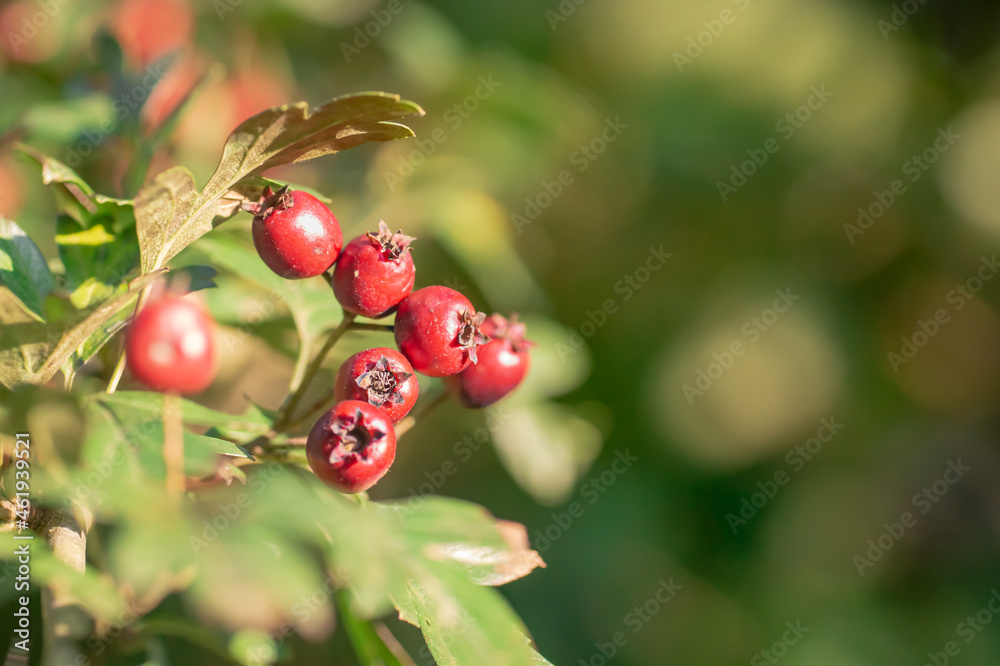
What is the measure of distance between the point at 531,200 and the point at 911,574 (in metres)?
1.74

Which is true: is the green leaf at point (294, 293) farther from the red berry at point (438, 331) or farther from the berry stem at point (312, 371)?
the red berry at point (438, 331)

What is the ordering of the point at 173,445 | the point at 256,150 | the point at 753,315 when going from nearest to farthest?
the point at 173,445
the point at 256,150
the point at 753,315

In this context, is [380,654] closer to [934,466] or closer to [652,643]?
[652,643]

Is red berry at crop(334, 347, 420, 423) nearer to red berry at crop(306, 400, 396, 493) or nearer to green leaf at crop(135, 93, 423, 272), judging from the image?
red berry at crop(306, 400, 396, 493)

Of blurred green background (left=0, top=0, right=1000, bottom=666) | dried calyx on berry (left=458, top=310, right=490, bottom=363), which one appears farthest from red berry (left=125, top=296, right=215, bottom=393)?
blurred green background (left=0, top=0, right=1000, bottom=666)

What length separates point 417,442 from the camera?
2.46 m

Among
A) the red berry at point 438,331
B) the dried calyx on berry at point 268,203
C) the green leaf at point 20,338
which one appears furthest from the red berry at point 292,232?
the green leaf at point 20,338

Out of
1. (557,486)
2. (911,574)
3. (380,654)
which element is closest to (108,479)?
(380,654)

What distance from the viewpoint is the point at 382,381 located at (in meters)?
0.73

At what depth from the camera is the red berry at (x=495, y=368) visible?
0.88m

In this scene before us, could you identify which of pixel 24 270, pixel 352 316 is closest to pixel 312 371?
pixel 352 316

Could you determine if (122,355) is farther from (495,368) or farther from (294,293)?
(495,368)

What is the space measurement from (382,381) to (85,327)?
261 mm

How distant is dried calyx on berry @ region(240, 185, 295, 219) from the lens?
739mm
